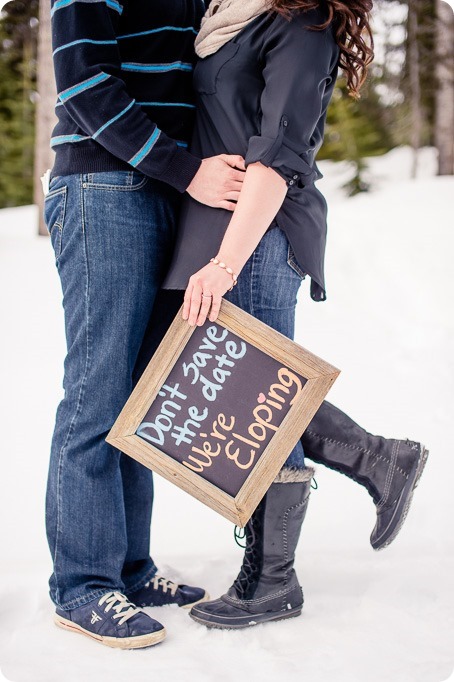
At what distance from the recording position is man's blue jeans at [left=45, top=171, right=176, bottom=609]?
1895mm

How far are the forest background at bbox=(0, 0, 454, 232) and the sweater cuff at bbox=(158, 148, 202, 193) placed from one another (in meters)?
5.22

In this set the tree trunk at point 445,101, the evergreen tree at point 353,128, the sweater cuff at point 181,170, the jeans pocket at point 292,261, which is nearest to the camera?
the sweater cuff at point 181,170

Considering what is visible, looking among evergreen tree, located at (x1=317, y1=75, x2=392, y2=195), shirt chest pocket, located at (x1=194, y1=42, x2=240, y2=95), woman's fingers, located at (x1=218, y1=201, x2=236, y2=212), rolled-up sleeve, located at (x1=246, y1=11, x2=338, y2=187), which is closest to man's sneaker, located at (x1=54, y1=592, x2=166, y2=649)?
woman's fingers, located at (x1=218, y1=201, x2=236, y2=212)

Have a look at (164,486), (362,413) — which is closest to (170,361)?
(164,486)

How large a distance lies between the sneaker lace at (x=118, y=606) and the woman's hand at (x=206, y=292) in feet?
2.45

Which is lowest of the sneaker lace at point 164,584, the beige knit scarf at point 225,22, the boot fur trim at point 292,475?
the sneaker lace at point 164,584

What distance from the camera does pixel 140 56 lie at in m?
1.87

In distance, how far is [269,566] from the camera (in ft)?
6.80

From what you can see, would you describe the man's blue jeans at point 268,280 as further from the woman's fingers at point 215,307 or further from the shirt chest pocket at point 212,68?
the shirt chest pocket at point 212,68

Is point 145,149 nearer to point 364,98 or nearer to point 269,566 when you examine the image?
point 269,566

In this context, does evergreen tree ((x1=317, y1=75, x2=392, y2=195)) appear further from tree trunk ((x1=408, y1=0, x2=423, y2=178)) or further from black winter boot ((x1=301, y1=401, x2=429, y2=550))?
black winter boot ((x1=301, y1=401, x2=429, y2=550))

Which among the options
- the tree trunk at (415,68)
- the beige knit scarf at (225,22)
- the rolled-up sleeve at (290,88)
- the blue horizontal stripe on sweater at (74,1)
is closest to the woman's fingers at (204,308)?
the rolled-up sleeve at (290,88)

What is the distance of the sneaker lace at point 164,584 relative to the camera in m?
2.25

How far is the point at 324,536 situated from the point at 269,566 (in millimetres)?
711
